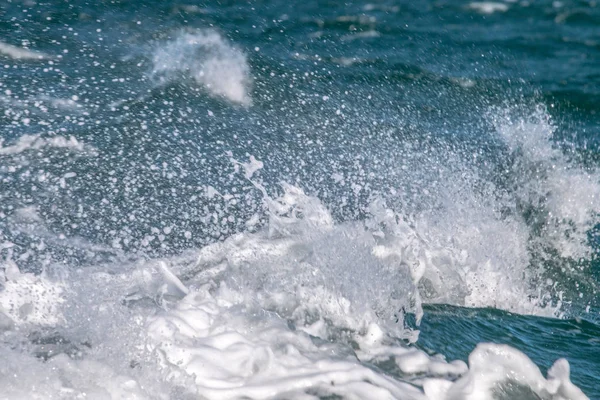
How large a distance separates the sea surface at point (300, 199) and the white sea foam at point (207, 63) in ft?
0.10

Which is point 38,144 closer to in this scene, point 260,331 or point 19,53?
point 19,53

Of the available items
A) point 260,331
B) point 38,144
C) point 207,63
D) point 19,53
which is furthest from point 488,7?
point 260,331

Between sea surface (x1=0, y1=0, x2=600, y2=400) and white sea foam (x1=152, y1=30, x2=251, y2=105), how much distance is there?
3 cm

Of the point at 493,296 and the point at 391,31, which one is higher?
the point at 391,31

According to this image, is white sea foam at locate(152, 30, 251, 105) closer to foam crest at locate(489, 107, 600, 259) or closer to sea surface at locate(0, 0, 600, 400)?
sea surface at locate(0, 0, 600, 400)

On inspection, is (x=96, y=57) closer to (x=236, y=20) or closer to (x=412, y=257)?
(x=236, y=20)

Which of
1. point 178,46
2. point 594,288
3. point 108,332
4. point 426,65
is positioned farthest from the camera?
point 426,65

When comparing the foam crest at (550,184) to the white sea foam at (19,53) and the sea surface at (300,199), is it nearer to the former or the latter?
the sea surface at (300,199)

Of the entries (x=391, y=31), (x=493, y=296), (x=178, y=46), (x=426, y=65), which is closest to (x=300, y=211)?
(x=493, y=296)

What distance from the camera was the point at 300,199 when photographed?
176 inches

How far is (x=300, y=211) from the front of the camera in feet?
14.4

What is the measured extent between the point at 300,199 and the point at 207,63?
2.97 metres

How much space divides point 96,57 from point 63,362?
446cm

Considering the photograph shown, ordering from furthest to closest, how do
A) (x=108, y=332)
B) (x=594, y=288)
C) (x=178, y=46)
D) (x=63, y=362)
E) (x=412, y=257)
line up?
(x=178, y=46), (x=594, y=288), (x=412, y=257), (x=108, y=332), (x=63, y=362)
